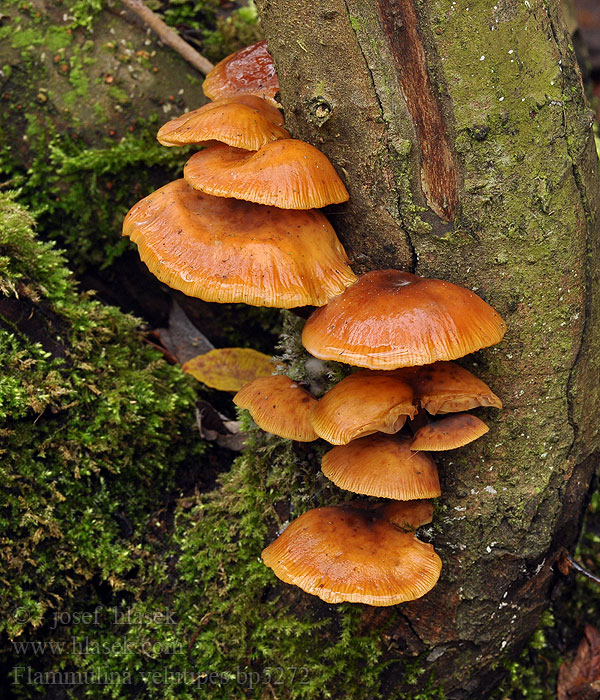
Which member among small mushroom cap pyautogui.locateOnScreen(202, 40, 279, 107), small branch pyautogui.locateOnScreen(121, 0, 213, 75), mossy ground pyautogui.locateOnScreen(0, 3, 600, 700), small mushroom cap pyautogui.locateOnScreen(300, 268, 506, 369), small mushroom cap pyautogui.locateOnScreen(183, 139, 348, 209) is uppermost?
small branch pyautogui.locateOnScreen(121, 0, 213, 75)

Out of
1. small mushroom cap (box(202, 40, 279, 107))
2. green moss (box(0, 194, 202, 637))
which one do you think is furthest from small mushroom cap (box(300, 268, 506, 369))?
green moss (box(0, 194, 202, 637))

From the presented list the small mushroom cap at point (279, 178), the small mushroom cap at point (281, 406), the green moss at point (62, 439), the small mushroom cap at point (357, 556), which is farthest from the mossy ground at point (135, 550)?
the small mushroom cap at point (279, 178)

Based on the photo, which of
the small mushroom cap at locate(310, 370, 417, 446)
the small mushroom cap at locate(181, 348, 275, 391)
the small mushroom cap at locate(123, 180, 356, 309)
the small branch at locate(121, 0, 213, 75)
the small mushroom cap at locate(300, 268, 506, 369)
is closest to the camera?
the small mushroom cap at locate(300, 268, 506, 369)

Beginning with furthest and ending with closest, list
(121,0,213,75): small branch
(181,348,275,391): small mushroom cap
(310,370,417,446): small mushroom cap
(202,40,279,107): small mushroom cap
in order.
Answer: (121,0,213,75): small branch, (181,348,275,391): small mushroom cap, (202,40,279,107): small mushroom cap, (310,370,417,446): small mushroom cap

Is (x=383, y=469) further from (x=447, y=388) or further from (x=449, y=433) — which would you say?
(x=447, y=388)

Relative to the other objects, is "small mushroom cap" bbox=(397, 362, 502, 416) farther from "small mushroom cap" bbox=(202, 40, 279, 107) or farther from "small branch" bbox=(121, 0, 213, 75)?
"small branch" bbox=(121, 0, 213, 75)

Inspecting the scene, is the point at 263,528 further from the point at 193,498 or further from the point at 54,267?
the point at 54,267
